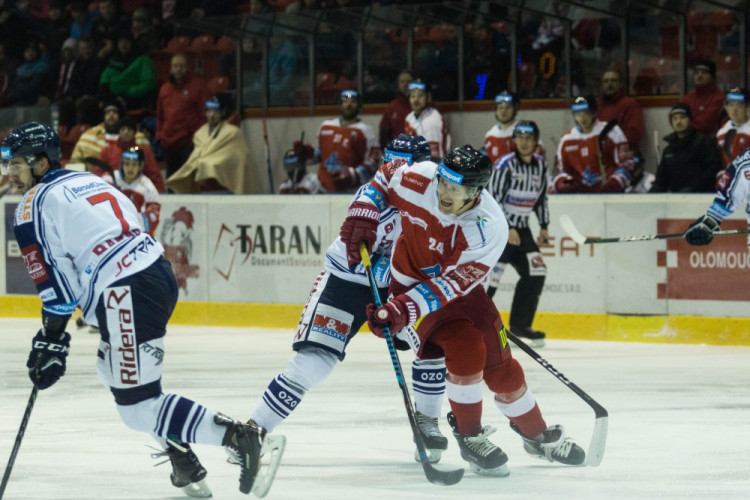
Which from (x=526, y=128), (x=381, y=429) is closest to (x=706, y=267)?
(x=526, y=128)

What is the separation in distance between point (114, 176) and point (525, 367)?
363cm

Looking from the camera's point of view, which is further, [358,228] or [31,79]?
[31,79]

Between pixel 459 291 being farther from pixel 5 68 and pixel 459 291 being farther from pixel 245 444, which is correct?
pixel 5 68

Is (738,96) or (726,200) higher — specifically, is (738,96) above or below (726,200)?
above

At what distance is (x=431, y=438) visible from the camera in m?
5.30

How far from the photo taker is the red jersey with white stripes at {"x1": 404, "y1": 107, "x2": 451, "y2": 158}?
442 inches

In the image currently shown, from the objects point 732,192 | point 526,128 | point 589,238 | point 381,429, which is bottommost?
point 381,429

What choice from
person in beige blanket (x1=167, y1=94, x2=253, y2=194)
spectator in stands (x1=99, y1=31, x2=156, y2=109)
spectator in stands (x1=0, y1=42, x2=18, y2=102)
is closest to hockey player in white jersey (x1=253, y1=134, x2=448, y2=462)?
person in beige blanket (x1=167, y1=94, x2=253, y2=194)

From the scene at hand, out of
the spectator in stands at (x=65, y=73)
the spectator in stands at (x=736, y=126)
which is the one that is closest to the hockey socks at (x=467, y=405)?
the spectator in stands at (x=736, y=126)

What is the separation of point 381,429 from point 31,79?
31.9ft

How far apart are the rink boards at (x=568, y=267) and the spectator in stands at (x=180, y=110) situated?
1.57 m

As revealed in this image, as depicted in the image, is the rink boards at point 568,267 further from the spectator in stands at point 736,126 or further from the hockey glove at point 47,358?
the hockey glove at point 47,358

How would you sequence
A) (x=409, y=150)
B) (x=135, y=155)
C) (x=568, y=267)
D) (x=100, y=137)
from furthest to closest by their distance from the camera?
1. (x=100, y=137)
2. (x=135, y=155)
3. (x=568, y=267)
4. (x=409, y=150)

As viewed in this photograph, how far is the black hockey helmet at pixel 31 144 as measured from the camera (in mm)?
4598
